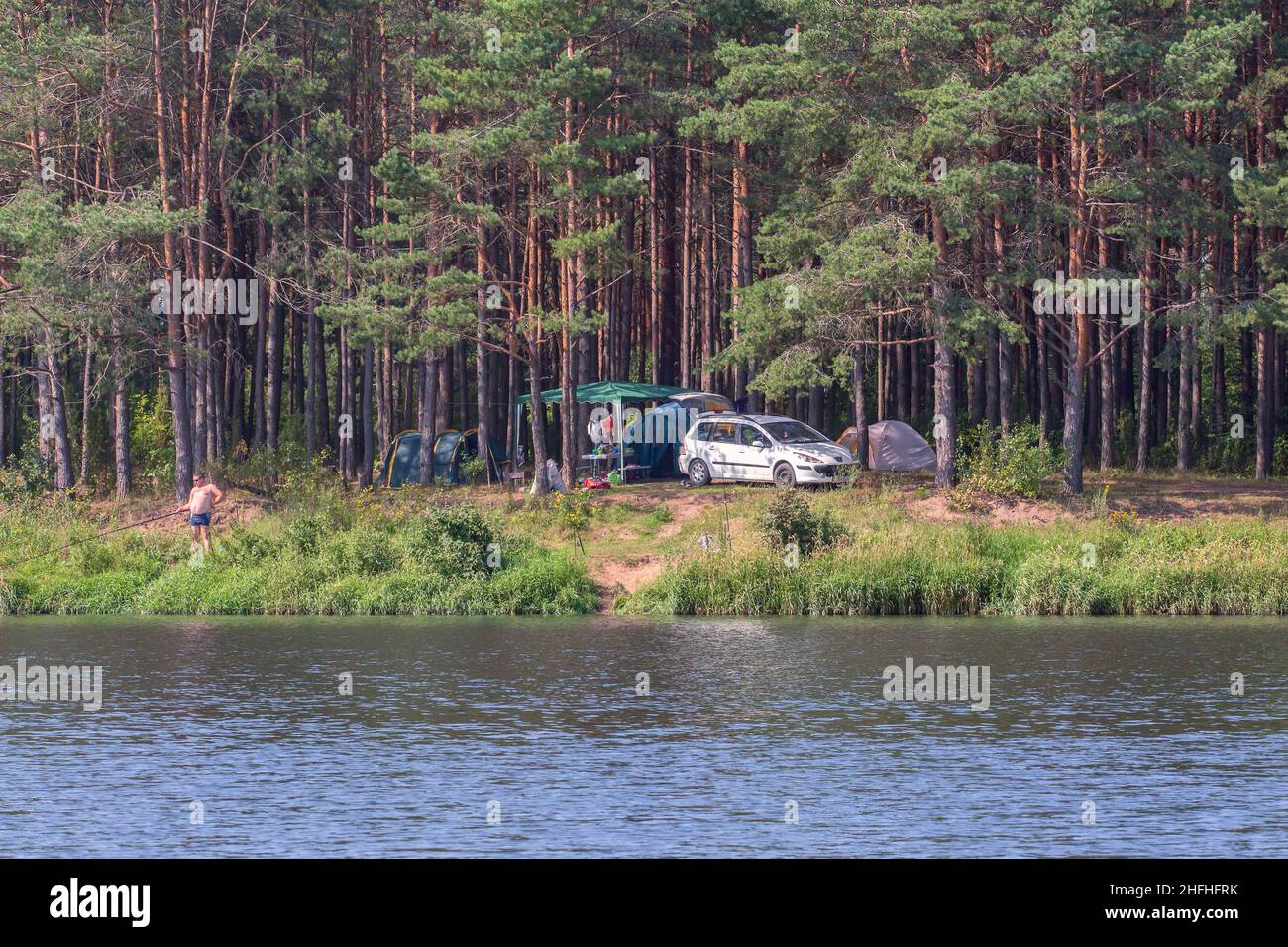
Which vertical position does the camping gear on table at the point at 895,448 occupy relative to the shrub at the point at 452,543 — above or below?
above

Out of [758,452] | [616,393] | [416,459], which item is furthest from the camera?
[416,459]

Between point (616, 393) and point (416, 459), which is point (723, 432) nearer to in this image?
point (616, 393)

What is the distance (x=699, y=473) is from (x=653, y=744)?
2141 centimetres

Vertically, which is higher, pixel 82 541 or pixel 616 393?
pixel 616 393

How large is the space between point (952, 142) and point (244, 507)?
16.5 metres

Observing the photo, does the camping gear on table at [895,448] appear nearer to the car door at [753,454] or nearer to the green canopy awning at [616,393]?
the green canopy awning at [616,393]

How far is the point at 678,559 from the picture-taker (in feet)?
108

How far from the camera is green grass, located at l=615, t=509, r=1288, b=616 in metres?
31.1

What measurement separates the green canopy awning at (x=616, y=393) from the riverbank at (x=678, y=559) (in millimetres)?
6430

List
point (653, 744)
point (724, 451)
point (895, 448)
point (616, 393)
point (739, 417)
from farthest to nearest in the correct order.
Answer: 1. point (895, 448)
2. point (616, 393)
3. point (739, 417)
4. point (724, 451)
5. point (653, 744)

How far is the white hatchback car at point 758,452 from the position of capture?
3856 centimetres

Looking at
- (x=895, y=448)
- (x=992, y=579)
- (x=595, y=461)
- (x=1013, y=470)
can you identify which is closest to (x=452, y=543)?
(x=992, y=579)

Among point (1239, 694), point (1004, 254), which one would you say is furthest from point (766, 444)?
point (1239, 694)

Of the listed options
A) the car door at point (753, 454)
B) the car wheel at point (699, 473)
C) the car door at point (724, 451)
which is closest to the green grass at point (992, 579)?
the car door at point (753, 454)
